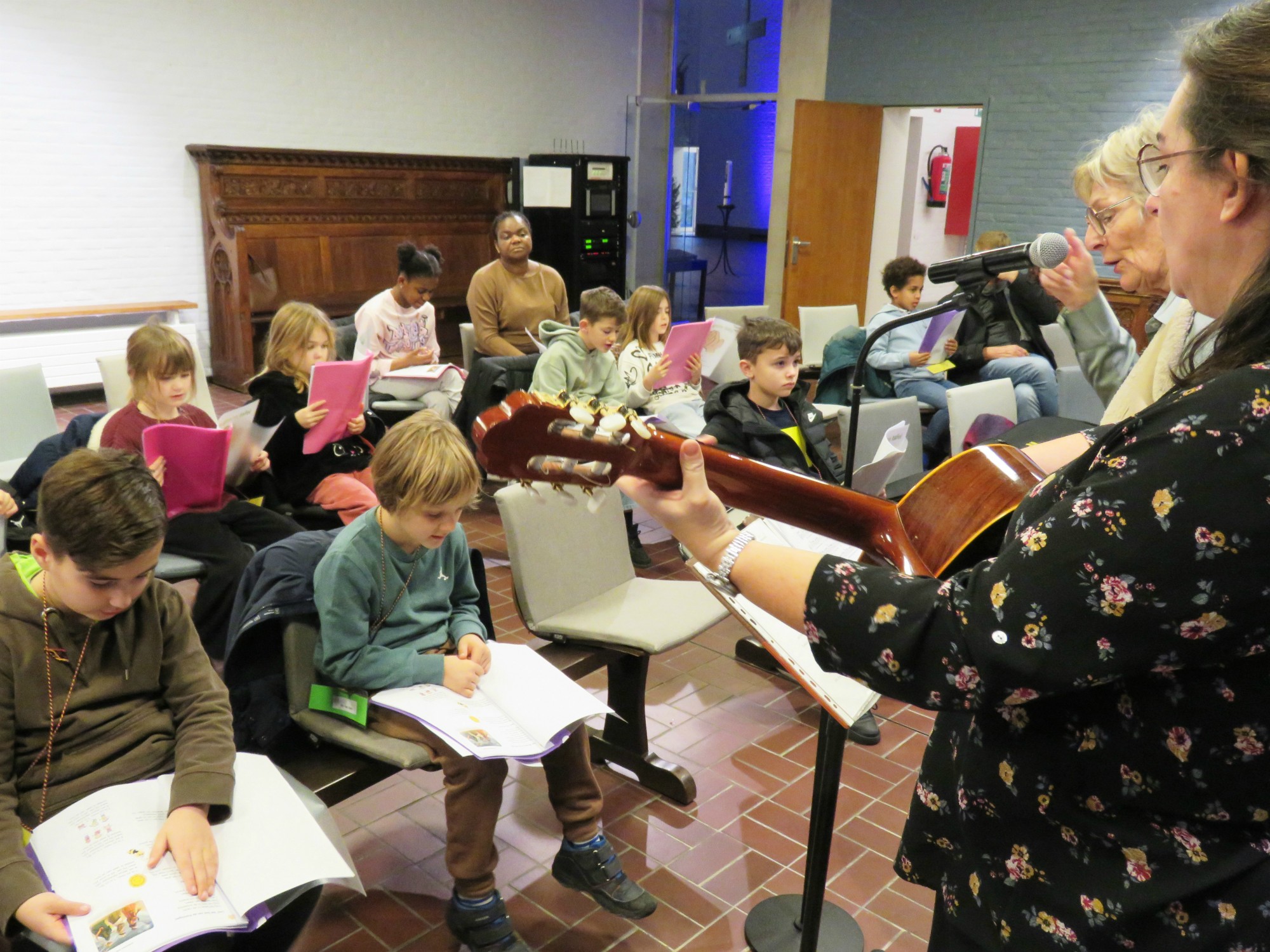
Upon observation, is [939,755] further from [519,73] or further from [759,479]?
[519,73]

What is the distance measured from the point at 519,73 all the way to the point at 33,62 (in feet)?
13.1

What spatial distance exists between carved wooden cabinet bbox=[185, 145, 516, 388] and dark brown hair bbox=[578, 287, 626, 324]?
153 inches

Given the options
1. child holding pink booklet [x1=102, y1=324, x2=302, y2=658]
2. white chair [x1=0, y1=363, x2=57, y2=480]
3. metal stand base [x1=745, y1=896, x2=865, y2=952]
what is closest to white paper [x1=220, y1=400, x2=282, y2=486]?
child holding pink booklet [x1=102, y1=324, x2=302, y2=658]

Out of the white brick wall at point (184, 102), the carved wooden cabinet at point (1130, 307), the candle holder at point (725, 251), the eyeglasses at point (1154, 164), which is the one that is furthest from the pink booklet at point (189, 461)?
the candle holder at point (725, 251)

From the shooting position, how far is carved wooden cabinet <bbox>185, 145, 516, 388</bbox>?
721 centimetres

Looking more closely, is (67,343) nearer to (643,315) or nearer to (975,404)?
(643,315)

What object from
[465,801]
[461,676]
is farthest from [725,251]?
[465,801]

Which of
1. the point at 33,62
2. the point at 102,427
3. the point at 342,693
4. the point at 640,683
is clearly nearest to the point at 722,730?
the point at 640,683

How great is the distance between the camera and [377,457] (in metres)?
2.05

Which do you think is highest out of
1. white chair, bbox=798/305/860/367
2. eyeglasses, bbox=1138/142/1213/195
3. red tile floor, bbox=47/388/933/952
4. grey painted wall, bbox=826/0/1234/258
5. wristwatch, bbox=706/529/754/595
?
grey painted wall, bbox=826/0/1234/258

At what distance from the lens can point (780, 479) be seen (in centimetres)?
131

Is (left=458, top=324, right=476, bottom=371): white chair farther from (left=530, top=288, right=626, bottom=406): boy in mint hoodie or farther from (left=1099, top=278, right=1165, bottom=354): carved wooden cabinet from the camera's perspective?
(left=1099, top=278, right=1165, bottom=354): carved wooden cabinet

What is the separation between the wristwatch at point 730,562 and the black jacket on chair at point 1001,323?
456cm

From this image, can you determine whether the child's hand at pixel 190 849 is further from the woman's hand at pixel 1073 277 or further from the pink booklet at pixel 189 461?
the woman's hand at pixel 1073 277
